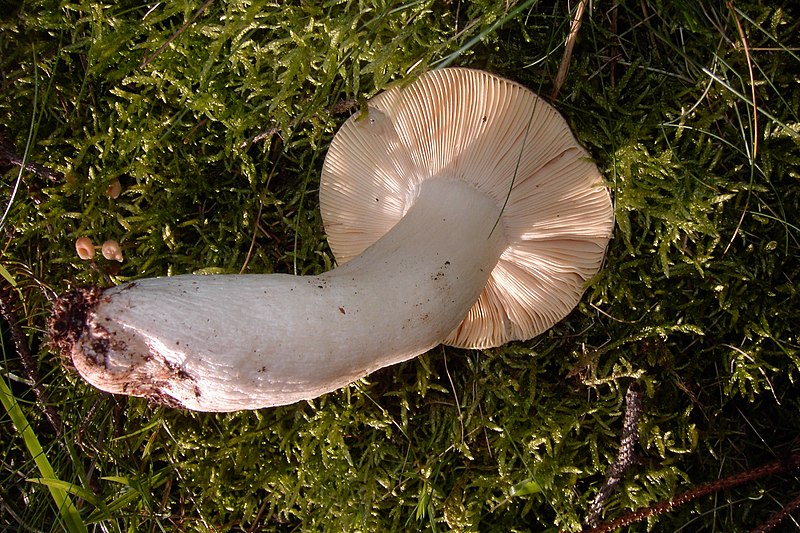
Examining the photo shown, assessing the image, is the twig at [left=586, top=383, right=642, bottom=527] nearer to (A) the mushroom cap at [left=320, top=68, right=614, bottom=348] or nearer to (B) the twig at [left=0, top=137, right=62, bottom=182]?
(A) the mushroom cap at [left=320, top=68, right=614, bottom=348]

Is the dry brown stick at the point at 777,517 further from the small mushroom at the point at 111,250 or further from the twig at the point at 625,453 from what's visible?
the small mushroom at the point at 111,250

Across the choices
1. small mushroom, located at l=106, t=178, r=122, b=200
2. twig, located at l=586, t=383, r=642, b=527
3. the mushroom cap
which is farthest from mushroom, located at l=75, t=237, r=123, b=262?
twig, located at l=586, t=383, r=642, b=527

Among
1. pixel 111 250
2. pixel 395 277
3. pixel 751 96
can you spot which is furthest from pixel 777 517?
pixel 111 250

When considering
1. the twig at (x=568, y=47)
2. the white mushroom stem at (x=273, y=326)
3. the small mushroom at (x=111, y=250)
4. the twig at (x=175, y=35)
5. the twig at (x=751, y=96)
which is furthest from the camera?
the small mushroom at (x=111, y=250)

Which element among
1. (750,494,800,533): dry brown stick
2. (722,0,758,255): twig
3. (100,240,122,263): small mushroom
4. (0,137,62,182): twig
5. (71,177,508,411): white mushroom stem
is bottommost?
(750,494,800,533): dry brown stick

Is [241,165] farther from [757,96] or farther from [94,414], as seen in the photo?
[757,96]

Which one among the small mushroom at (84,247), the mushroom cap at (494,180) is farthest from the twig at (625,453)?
the small mushroom at (84,247)
